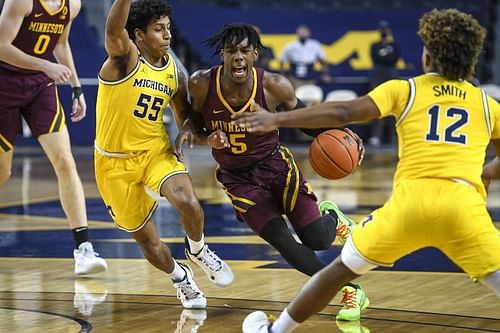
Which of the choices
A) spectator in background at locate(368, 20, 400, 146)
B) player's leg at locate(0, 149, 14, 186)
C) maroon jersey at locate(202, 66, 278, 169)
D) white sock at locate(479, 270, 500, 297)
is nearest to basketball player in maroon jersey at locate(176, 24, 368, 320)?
maroon jersey at locate(202, 66, 278, 169)

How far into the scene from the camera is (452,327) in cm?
543

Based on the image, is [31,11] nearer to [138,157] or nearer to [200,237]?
[138,157]

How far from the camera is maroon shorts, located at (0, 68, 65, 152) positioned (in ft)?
23.8

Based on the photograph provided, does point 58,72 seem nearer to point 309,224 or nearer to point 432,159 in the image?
point 309,224

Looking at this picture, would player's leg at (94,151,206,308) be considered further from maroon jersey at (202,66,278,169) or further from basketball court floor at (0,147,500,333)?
maroon jersey at (202,66,278,169)

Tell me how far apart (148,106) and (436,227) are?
2308 millimetres

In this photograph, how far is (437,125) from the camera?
4496 millimetres

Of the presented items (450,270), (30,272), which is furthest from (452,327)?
(30,272)

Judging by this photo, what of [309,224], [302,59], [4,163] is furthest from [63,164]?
[302,59]

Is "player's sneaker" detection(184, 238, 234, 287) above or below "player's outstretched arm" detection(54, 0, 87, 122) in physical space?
below

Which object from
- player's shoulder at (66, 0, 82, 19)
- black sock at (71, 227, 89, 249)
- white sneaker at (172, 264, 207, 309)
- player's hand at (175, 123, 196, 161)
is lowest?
black sock at (71, 227, 89, 249)

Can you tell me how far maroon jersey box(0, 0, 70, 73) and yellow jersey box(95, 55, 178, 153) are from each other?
48.6 inches

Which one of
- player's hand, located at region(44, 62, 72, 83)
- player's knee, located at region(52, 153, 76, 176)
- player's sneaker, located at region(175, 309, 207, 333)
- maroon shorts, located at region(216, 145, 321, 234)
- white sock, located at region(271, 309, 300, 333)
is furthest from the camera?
player's knee, located at region(52, 153, 76, 176)

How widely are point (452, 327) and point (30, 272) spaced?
10.3 feet
